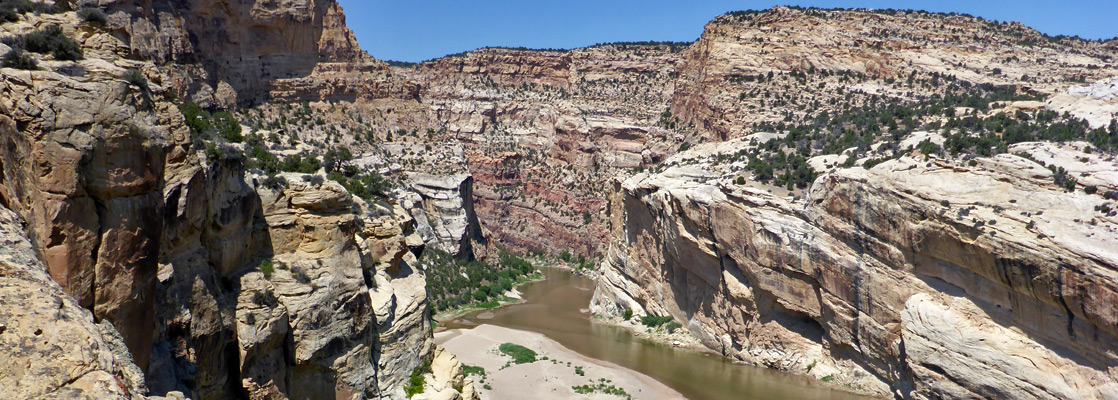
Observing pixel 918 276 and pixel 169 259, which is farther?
pixel 918 276

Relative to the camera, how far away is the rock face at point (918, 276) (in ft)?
90.8

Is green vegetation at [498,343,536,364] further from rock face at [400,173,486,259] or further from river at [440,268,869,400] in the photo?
rock face at [400,173,486,259]

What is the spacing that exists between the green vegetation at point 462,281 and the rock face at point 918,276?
2427cm

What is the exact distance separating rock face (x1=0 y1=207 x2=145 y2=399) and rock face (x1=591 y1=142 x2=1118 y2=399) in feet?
108

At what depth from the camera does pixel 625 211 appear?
205 feet

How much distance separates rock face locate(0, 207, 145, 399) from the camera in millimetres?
7062

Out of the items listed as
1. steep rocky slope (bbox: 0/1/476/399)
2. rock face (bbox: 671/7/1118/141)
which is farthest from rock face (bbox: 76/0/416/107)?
rock face (bbox: 671/7/1118/141)

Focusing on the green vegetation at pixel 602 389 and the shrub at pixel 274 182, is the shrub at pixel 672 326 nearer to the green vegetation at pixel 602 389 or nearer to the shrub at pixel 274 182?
the green vegetation at pixel 602 389

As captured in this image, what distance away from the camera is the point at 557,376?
39.2m

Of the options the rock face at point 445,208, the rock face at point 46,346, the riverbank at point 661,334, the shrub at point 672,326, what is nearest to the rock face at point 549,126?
the rock face at point 445,208

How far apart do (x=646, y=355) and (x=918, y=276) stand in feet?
65.3

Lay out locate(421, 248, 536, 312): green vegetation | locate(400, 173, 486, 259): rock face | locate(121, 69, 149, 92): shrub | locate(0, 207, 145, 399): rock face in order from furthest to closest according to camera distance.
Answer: locate(400, 173, 486, 259): rock face < locate(421, 248, 536, 312): green vegetation < locate(121, 69, 149, 92): shrub < locate(0, 207, 145, 399): rock face

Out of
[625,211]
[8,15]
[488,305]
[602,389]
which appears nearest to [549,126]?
[625,211]

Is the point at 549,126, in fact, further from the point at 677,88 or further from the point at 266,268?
the point at 266,268
